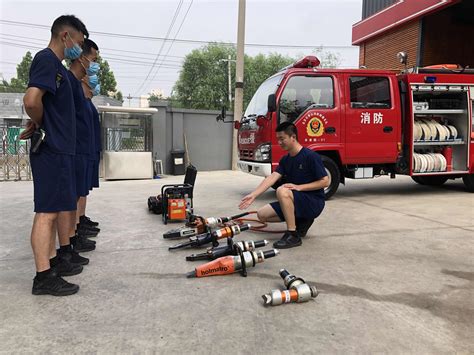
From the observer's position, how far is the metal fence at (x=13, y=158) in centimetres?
1141

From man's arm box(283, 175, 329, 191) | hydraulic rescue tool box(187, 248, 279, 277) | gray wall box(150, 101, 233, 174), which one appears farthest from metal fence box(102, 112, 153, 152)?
→ hydraulic rescue tool box(187, 248, 279, 277)

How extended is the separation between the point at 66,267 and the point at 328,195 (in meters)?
5.07

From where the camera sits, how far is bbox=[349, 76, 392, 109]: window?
284 inches

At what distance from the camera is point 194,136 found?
45.3ft

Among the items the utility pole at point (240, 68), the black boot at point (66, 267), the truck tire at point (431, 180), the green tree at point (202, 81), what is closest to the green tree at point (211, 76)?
the green tree at point (202, 81)

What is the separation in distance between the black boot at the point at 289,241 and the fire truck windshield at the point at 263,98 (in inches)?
127

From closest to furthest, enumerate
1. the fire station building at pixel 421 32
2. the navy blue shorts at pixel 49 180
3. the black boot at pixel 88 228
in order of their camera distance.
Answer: the navy blue shorts at pixel 49 180, the black boot at pixel 88 228, the fire station building at pixel 421 32

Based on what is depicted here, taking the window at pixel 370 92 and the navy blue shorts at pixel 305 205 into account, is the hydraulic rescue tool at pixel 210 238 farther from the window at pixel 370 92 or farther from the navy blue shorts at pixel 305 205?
the window at pixel 370 92

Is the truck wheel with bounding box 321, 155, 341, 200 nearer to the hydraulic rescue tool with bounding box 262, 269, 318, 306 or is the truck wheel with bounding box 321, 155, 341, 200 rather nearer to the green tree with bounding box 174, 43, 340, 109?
the hydraulic rescue tool with bounding box 262, 269, 318, 306

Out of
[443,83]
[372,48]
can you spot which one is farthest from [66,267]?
[372,48]

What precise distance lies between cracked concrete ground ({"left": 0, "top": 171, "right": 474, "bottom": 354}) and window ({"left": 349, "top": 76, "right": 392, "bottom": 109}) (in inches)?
106

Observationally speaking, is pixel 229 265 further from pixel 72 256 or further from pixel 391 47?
pixel 391 47

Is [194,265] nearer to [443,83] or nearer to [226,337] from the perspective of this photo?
[226,337]

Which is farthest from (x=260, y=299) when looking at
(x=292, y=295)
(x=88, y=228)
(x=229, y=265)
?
(x=88, y=228)
